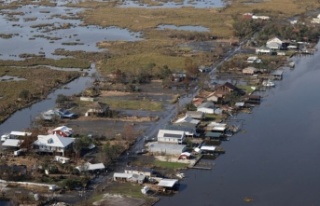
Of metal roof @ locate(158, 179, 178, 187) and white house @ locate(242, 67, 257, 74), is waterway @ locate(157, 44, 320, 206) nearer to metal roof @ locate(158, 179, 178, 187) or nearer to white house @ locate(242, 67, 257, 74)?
metal roof @ locate(158, 179, 178, 187)

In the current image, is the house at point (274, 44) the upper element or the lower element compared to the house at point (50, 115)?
upper

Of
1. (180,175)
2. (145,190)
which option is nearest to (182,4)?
(180,175)

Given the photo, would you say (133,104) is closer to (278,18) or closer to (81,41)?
(81,41)

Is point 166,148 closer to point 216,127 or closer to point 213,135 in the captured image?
point 213,135

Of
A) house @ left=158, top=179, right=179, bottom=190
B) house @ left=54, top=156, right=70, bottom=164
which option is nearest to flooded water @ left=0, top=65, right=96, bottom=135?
house @ left=54, top=156, right=70, bottom=164

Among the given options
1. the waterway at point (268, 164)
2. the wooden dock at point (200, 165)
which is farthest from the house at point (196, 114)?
the wooden dock at point (200, 165)

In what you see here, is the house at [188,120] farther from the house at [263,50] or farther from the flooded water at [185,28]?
the flooded water at [185,28]
